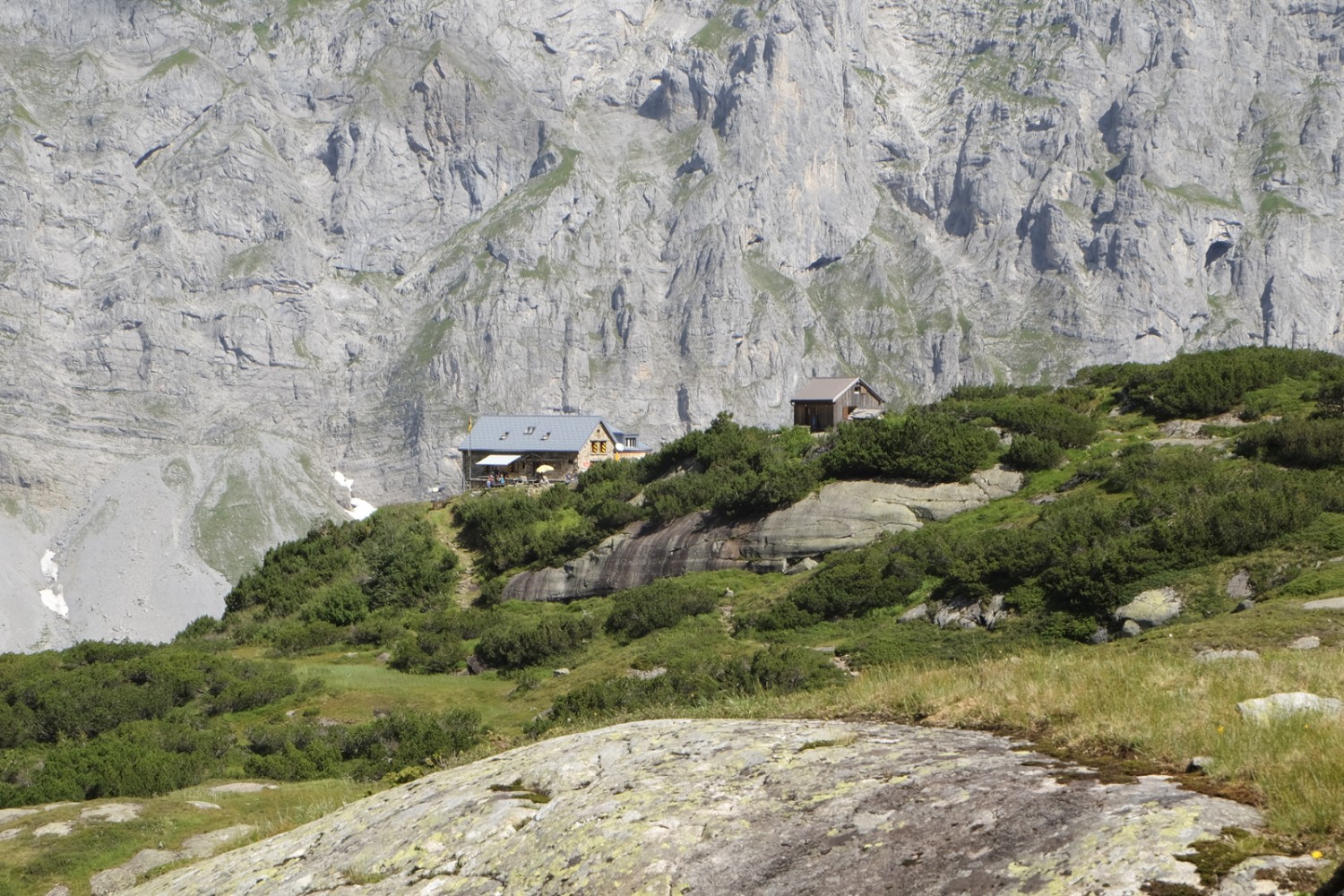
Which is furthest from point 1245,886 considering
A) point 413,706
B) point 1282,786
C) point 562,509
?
point 562,509

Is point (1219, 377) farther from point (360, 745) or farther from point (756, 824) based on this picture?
point (756, 824)

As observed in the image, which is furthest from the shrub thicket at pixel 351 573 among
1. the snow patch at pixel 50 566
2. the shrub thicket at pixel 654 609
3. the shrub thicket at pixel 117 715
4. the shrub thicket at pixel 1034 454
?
the snow patch at pixel 50 566

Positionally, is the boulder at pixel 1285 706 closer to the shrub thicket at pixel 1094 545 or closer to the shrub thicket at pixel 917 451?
the shrub thicket at pixel 1094 545

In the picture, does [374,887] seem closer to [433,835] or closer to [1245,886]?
[433,835]

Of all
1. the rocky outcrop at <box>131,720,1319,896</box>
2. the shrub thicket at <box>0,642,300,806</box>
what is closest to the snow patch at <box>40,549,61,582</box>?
the shrub thicket at <box>0,642,300,806</box>

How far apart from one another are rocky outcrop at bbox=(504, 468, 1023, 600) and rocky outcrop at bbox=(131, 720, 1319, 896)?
80.0 ft

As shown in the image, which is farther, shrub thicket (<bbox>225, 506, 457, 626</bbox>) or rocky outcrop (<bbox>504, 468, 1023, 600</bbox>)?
shrub thicket (<bbox>225, 506, 457, 626</bbox>)

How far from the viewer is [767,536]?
3394 centimetres

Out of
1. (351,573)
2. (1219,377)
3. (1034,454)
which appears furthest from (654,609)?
(1219,377)

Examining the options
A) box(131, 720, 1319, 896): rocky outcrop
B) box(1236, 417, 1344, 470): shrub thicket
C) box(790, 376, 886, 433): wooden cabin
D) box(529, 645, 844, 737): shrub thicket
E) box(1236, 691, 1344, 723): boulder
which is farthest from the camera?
box(790, 376, 886, 433): wooden cabin

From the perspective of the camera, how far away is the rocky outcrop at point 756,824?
203 inches

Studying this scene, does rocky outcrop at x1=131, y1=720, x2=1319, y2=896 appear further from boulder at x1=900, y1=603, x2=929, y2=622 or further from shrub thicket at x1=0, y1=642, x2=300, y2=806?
boulder at x1=900, y1=603, x2=929, y2=622

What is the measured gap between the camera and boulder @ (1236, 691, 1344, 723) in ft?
21.4

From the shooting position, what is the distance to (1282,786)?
5309mm
